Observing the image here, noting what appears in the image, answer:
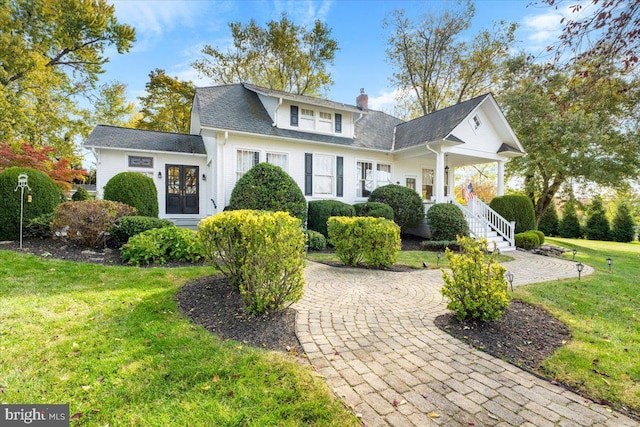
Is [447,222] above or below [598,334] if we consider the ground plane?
above

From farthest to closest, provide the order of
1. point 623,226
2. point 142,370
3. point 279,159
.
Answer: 1. point 623,226
2. point 279,159
3. point 142,370

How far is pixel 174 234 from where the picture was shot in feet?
22.5

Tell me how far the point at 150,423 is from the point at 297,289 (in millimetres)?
2097

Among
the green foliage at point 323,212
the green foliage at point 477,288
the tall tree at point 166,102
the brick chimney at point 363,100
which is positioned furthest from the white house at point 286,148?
the tall tree at point 166,102

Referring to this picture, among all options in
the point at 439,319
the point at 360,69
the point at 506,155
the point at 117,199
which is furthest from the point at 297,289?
the point at 360,69

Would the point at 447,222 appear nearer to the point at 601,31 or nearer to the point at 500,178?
the point at 500,178

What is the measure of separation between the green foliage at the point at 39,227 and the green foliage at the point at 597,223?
28.0 metres

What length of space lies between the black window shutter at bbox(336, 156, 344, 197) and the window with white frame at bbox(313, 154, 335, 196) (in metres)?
0.25

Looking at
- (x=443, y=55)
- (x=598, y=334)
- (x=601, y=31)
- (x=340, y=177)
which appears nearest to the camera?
(x=601, y=31)

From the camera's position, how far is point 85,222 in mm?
6949

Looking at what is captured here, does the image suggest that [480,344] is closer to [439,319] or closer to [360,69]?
[439,319]

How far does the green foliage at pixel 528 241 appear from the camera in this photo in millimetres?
11234

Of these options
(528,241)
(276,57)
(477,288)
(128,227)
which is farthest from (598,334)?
(276,57)

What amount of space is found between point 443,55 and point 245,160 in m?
17.5
